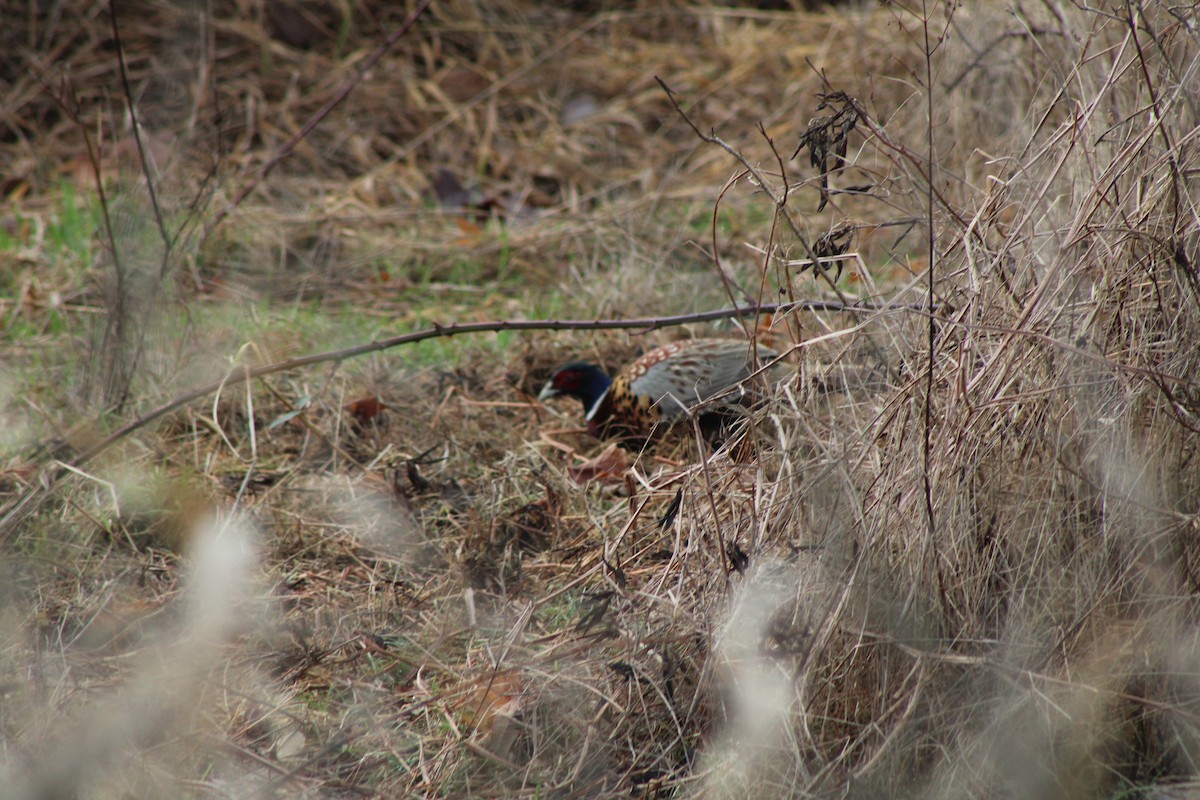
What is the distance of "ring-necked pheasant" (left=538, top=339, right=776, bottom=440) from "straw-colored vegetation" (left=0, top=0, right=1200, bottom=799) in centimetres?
12

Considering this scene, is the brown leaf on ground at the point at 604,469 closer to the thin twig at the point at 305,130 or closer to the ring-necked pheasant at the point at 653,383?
the ring-necked pheasant at the point at 653,383

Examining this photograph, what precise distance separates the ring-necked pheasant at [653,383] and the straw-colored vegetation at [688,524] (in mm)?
121

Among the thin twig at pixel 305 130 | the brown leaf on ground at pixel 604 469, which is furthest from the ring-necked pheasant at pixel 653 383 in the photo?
the thin twig at pixel 305 130

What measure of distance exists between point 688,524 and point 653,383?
4.07 feet

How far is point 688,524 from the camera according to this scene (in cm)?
222

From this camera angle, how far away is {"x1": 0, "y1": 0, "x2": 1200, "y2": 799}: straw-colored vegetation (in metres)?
1.93

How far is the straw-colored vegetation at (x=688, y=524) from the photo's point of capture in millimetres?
1931

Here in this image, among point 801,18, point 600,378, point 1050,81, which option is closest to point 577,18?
point 801,18

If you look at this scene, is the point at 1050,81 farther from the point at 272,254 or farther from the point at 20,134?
the point at 20,134

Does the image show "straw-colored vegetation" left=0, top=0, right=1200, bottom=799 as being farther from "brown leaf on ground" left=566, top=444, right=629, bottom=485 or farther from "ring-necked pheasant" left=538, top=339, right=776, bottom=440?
"ring-necked pheasant" left=538, top=339, right=776, bottom=440

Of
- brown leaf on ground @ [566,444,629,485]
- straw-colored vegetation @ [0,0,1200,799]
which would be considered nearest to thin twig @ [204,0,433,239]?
straw-colored vegetation @ [0,0,1200,799]

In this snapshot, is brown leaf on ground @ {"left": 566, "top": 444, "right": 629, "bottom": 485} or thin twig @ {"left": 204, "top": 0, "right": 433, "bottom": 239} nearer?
brown leaf on ground @ {"left": 566, "top": 444, "right": 629, "bottom": 485}

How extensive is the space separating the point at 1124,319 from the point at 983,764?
840mm

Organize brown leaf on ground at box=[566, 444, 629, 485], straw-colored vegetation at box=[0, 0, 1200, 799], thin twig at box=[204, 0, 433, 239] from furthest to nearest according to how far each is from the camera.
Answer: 1. thin twig at box=[204, 0, 433, 239]
2. brown leaf on ground at box=[566, 444, 629, 485]
3. straw-colored vegetation at box=[0, 0, 1200, 799]
